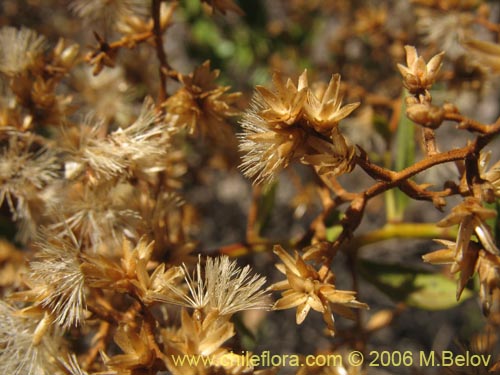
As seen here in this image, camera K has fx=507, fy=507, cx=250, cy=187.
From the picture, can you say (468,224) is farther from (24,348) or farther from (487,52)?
(24,348)

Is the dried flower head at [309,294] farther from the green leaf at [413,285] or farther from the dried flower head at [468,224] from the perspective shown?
the green leaf at [413,285]

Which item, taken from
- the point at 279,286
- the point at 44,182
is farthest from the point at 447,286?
the point at 44,182

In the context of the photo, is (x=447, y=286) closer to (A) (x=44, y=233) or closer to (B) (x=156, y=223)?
(B) (x=156, y=223)

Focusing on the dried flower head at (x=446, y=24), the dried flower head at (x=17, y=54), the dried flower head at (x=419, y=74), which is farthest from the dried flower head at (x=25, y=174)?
the dried flower head at (x=446, y=24)

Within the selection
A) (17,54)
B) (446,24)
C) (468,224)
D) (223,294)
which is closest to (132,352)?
(223,294)

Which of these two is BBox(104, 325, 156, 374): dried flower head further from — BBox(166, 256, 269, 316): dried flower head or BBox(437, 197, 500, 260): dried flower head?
BBox(437, 197, 500, 260): dried flower head
